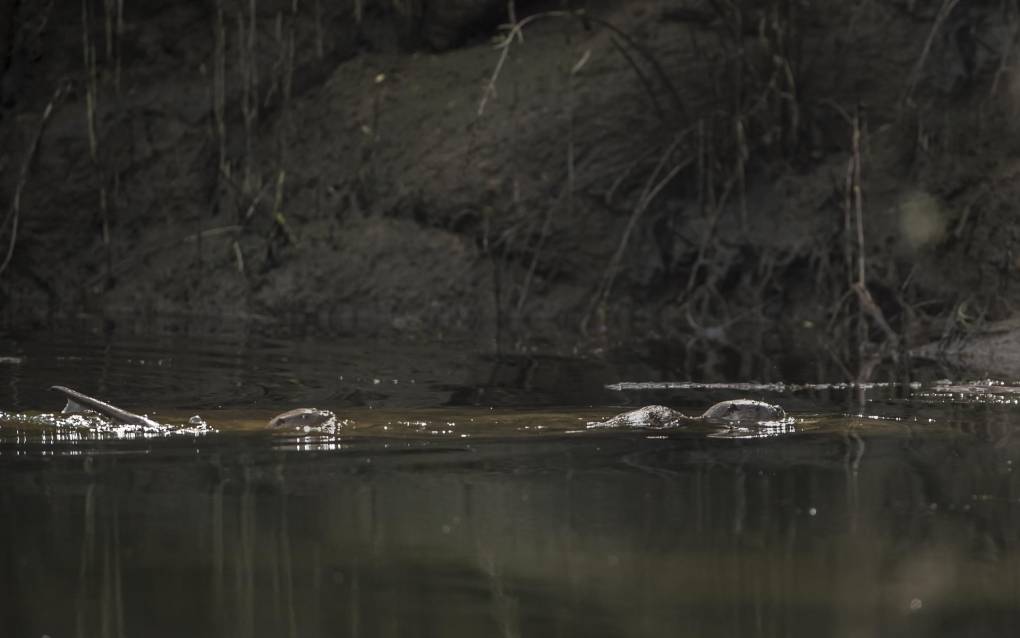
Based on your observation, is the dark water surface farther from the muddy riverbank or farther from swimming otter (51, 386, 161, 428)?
the muddy riverbank

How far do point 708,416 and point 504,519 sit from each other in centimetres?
167

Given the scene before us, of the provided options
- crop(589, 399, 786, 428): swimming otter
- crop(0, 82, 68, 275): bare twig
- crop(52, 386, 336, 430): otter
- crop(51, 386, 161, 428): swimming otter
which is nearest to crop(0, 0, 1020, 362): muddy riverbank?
crop(0, 82, 68, 275): bare twig

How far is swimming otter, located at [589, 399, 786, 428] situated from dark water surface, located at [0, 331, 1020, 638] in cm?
13

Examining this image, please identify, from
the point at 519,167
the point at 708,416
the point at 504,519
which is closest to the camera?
the point at 504,519

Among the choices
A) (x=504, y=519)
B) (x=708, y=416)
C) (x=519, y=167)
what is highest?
(x=519, y=167)

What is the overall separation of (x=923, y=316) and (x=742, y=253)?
1.14 metres

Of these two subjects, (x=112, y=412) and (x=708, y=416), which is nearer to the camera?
(x=112, y=412)

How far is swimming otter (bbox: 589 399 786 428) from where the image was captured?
4543 mm

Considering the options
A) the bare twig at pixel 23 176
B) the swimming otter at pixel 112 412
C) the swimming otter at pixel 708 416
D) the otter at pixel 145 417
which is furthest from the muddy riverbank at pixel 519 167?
the swimming otter at pixel 112 412

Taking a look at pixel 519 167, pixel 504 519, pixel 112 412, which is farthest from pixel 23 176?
pixel 504 519

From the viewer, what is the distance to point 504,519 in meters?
3.12

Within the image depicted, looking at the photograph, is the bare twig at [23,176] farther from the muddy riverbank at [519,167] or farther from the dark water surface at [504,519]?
the dark water surface at [504,519]

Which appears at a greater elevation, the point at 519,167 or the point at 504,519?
the point at 519,167

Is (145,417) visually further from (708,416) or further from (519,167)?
(519,167)
